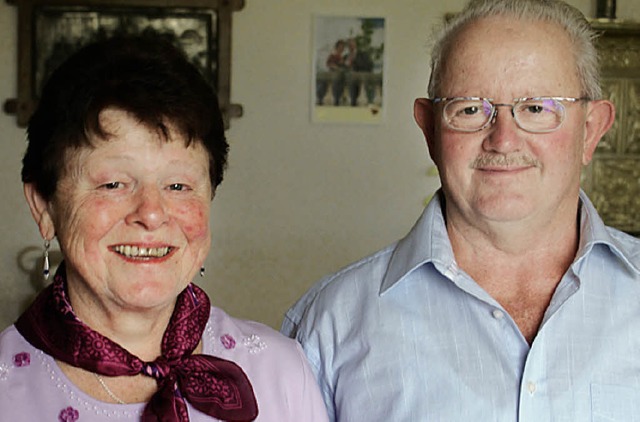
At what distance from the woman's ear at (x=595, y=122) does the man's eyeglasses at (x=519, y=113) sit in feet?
0.37

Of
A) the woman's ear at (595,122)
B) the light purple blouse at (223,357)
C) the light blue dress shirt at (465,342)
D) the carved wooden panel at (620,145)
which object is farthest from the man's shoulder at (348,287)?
the carved wooden panel at (620,145)

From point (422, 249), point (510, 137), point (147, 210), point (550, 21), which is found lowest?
point (422, 249)

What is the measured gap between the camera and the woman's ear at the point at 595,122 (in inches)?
73.7

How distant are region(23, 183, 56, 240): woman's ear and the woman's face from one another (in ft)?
0.10

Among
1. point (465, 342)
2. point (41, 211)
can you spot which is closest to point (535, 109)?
point (465, 342)

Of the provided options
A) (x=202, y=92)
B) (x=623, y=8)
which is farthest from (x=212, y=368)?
(x=623, y=8)

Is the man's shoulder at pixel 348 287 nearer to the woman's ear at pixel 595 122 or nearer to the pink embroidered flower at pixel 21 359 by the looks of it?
the woman's ear at pixel 595 122

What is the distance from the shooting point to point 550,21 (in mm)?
1807

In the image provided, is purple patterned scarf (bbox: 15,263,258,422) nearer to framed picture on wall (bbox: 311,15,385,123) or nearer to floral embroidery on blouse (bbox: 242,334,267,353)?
floral embroidery on blouse (bbox: 242,334,267,353)

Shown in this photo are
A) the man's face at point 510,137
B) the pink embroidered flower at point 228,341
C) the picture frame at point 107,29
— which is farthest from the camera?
the picture frame at point 107,29

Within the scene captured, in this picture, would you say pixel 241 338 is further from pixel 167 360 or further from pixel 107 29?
pixel 107 29

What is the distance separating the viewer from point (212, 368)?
1.53 meters

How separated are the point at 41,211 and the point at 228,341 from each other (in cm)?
40

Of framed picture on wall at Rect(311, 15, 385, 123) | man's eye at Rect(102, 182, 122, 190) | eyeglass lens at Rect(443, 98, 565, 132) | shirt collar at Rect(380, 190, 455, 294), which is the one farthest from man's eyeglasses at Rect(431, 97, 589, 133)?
framed picture on wall at Rect(311, 15, 385, 123)
